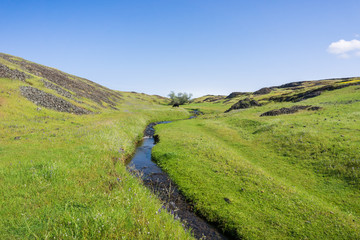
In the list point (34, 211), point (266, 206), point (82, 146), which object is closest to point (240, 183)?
point (266, 206)

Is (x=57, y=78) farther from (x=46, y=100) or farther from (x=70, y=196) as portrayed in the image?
(x=70, y=196)

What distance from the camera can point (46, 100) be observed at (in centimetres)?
3750

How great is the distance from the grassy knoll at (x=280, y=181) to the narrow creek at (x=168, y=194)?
64cm

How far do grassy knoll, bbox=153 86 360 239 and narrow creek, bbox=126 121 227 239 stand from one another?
0.64m

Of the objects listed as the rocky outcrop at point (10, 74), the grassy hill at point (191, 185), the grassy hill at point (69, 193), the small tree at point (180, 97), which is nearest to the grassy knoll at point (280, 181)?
the grassy hill at point (191, 185)

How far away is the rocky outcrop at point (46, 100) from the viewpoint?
115 ft

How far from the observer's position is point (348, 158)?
A: 1534 cm

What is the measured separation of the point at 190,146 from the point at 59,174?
15.8 m

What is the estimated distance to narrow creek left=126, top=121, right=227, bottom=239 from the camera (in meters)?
10.0

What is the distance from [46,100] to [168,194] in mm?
39753

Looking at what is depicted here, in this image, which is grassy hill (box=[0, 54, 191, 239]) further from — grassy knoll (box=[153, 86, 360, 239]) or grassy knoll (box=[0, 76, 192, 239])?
grassy knoll (box=[153, 86, 360, 239])

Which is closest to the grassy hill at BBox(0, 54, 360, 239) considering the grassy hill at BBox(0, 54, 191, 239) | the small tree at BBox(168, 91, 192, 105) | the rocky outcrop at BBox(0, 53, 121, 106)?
the grassy hill at BBox(0, 54, 191, 239)

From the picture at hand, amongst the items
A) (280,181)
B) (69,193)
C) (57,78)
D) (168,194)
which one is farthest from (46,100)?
(280,181)

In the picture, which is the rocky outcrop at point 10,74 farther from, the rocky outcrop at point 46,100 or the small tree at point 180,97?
the small tree at point 180,97
